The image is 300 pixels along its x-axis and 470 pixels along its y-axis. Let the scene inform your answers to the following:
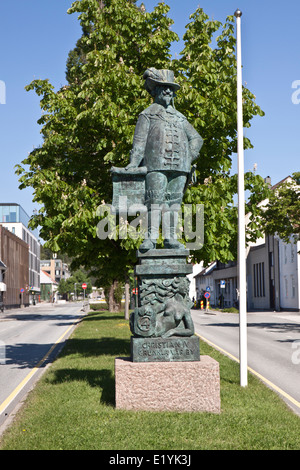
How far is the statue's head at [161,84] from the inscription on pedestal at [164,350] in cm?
335

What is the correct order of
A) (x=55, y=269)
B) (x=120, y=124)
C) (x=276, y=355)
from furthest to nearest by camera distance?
(x=55, y=269), (x=276, y=355), (x=120, y=124)

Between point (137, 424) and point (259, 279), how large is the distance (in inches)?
2000

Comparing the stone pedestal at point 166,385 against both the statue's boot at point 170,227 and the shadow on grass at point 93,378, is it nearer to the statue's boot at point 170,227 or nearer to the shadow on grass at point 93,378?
the shadow on grass at point 93,378

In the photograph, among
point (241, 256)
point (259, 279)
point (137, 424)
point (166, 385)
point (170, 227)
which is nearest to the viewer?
point (137, 424)

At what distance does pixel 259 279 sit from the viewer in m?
55.4

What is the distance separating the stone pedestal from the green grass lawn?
139 millimetres

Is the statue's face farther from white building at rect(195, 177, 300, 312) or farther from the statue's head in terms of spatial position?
→ white building at rect(195, 177, 300, 312)

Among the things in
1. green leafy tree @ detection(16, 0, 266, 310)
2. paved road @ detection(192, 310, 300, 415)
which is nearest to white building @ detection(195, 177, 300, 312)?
paved road @ detection(192, 310, 300, 415)

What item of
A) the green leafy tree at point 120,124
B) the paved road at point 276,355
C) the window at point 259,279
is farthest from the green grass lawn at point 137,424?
the window at point 259,279

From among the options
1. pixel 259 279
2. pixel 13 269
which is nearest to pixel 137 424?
pixel 259 279

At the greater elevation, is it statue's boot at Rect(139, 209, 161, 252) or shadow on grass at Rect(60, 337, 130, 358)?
statue's boot at Rect(139, 209, 161, 252)

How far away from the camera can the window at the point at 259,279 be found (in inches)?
2120

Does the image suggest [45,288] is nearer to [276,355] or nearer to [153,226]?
[276,355]

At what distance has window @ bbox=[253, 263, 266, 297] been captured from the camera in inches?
2120
